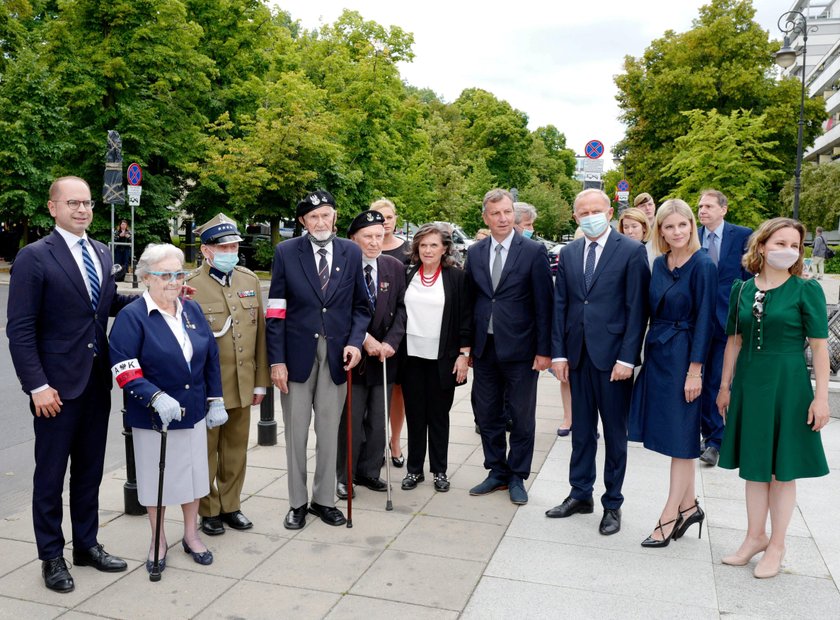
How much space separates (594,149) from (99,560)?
1339 cm

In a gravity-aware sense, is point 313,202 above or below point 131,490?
above

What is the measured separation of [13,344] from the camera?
149 inches

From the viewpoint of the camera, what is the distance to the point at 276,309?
16.0 feet

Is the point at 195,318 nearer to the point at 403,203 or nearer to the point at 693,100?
the point at 403,203

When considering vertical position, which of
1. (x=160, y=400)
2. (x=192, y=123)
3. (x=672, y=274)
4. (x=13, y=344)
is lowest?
(x=160, y=400)

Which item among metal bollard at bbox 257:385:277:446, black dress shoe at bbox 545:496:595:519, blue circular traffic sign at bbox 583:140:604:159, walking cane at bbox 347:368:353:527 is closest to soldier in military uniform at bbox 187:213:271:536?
walking cane at bbox 347:368:353:527

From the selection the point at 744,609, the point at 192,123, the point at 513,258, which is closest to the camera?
the point at 744,609

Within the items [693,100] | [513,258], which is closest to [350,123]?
[693,100]

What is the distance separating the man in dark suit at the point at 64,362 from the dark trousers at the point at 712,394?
4.62 meters

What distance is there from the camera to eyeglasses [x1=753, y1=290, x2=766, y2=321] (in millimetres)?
4203

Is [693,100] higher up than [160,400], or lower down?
higher up

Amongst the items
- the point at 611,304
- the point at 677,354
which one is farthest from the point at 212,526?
the point at 677,354

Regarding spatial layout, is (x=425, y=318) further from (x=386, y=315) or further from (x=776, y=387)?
(x=776, y=387)

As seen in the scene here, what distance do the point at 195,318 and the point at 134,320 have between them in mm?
356
